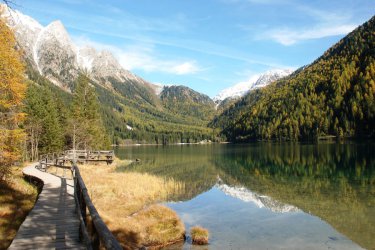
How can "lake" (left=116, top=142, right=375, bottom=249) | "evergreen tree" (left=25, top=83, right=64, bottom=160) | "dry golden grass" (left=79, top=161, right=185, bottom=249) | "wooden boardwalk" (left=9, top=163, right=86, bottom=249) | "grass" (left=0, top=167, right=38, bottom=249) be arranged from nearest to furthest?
"wooden boardwalk" (left=9, top=163, right=86, bottom=249)
"grass" (left=0, top=167, right=38, bottom=249)
"dry golden grass" (left=79, top=161, right=185, bottom=249)
"lake" (left=116, top=142, right=375, bottom=249)
"evergreen tree" (left=25, top=83, right=64, bottom=160)

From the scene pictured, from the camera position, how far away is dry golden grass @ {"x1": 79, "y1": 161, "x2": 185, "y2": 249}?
22.8 m

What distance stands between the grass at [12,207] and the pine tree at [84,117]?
2013 inches

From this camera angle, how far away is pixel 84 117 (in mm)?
83750

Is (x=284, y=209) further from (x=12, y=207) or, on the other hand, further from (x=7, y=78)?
(x=7, y=78)

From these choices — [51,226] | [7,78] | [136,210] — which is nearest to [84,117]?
[136,210]

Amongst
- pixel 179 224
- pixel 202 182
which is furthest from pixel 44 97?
pixel 179 224

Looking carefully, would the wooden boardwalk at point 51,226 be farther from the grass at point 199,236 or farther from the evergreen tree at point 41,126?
the evergreen tree at point 41,126

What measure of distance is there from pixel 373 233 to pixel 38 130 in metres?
63.9

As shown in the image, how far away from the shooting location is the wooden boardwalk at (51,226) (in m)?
12.3

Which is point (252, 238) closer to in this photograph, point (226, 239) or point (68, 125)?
point (226, 239)

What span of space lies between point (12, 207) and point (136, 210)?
13.5 meters

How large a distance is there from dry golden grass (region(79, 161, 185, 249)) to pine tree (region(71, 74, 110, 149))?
35.8 meters

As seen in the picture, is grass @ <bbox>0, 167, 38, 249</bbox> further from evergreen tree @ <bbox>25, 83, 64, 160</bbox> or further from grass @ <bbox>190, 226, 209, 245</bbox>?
evergreen tree @ <bbox>25, 83, 64, 160</bbox>

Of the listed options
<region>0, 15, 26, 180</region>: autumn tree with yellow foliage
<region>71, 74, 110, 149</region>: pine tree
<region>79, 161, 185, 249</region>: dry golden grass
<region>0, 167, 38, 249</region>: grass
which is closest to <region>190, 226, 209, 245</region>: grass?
<region>79, 161, 185, 249</region>: dry golden grass
